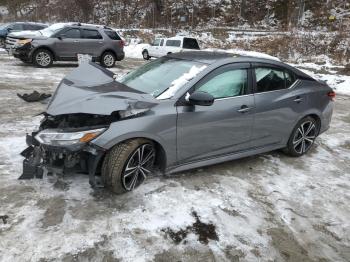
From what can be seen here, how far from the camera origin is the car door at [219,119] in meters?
4.32

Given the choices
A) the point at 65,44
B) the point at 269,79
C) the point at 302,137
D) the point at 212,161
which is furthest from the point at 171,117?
the point at 65,44

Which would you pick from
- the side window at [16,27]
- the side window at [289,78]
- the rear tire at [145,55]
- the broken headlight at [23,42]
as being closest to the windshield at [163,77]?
the side window at [289,78]

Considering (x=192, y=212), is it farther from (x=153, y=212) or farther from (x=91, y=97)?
(x=91, y=97)

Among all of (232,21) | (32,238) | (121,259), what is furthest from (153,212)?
(232,21)

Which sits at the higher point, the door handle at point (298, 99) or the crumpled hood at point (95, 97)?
the crumpled hood at point (95, 97)

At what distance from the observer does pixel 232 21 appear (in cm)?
3716

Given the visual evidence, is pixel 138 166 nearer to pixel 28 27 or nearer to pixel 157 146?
pixel 157 146

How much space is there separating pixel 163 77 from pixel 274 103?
5.27ft

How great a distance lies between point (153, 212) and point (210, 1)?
38.8 meters

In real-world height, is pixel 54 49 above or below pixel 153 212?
above

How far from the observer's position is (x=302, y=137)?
5.79 metres

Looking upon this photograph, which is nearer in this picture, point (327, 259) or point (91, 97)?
point (327, 259)

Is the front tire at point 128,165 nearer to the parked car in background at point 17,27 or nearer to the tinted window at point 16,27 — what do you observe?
the parked car in background at point 17,27

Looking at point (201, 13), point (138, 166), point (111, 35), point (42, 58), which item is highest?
point (201, 13)
